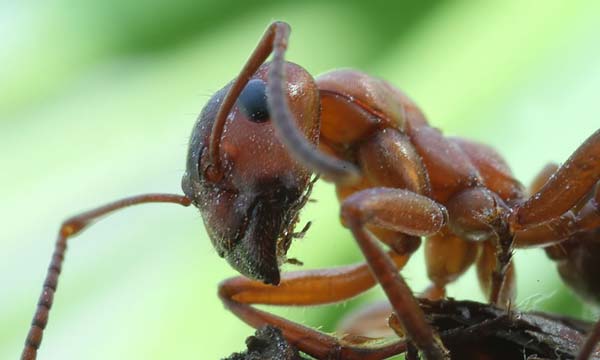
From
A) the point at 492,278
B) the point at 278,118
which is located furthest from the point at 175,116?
the point at 278,118

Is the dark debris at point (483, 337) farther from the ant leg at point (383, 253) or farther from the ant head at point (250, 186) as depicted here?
the ant head at point (250, 186)

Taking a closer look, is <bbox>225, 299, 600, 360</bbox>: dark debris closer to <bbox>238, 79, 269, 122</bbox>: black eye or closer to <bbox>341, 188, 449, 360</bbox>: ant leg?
<bbox>341, 188, 449, 360</bbox>: ant leg

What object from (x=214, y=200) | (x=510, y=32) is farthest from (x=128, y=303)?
(x=510, y=32)

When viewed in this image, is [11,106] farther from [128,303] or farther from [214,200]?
[214,200]

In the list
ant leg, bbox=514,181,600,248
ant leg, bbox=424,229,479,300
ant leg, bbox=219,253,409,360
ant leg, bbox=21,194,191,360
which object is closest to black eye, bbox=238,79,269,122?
ant leg, bbox=21,194,191,360

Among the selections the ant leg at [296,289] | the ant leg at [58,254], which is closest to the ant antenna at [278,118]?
the ant leg at [58,254]

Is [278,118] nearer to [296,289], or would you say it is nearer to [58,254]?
[58,254]
